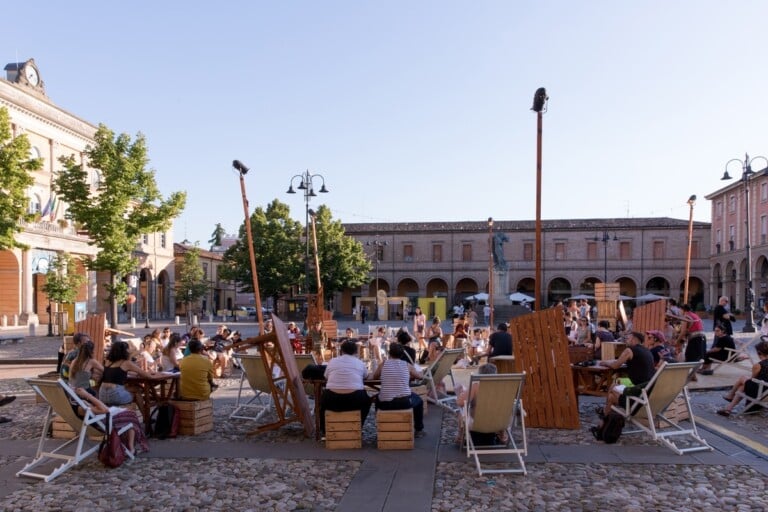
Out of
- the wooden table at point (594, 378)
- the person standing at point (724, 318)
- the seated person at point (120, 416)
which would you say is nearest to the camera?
the seated person at point (120, 416)

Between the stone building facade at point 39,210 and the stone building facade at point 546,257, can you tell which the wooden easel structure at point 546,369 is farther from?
the stone building facade at point 546,257

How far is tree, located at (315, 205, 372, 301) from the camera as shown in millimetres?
49812

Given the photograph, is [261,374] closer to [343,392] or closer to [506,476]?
[343,392]

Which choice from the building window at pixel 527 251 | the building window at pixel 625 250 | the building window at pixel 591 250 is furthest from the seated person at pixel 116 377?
the building window at pixel 625 250

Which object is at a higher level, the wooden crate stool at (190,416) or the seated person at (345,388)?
the seated person at (345,388)

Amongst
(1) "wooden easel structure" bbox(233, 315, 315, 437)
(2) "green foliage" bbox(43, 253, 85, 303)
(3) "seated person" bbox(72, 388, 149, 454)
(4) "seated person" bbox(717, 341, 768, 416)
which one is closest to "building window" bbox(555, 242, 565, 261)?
(2) "green foliage" bbox(43, 253, 85, 303)

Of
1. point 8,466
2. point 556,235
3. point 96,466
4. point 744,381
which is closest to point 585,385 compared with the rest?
point 744,381

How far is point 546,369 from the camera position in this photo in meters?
7.81

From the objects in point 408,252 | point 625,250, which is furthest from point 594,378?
point 625,250

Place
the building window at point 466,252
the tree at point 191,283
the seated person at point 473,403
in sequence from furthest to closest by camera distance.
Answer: the building window at point 466,252
the tree at point 191,283
the seated person at point 473,403

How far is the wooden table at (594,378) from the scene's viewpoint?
8281 mm

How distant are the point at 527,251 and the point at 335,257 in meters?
18.9

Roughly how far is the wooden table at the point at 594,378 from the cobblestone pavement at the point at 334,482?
1.19 metres

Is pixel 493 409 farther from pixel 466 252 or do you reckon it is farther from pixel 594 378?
pixel 466 252
